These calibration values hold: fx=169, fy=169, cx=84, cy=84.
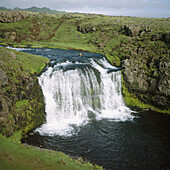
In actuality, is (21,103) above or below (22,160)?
above

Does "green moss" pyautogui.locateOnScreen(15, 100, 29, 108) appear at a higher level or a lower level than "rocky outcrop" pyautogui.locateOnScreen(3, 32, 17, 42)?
lower

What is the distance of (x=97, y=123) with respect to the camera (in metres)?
22.7

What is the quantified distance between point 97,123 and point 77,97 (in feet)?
17.2

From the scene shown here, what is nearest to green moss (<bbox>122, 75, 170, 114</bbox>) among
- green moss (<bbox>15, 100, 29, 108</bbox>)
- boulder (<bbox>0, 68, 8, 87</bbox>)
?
green moss (<bbox>15, 100, 29, 108</bbox>)

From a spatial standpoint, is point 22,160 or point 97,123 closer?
point 22,160

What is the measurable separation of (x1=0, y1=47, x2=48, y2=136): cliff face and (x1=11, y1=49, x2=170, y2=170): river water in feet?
4.11

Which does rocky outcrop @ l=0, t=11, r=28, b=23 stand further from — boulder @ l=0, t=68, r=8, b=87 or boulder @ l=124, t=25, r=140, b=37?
boulder @ l=0, t=68, r=8, b=87

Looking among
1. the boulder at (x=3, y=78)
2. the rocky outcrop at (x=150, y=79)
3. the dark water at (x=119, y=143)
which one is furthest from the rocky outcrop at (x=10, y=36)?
the dark water at (x=119, y=143)

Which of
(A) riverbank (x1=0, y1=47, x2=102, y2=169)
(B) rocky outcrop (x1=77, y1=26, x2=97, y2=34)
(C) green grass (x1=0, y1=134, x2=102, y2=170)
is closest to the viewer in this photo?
(C) green grass (x1=0, y1=134, x2=102, y2=170)

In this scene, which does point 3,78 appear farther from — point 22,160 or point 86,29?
point 86,29

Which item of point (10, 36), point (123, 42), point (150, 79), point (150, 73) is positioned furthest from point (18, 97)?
point (10, 36)

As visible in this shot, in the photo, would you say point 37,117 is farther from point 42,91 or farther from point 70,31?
point 70,31

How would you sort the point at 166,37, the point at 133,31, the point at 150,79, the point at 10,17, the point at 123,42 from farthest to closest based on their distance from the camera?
1. the point at 10,17
2. the point at 133,31
3. the point at 123,42
4. the point at 166,37
5. the point at 150,79

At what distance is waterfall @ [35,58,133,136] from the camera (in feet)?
75.0
